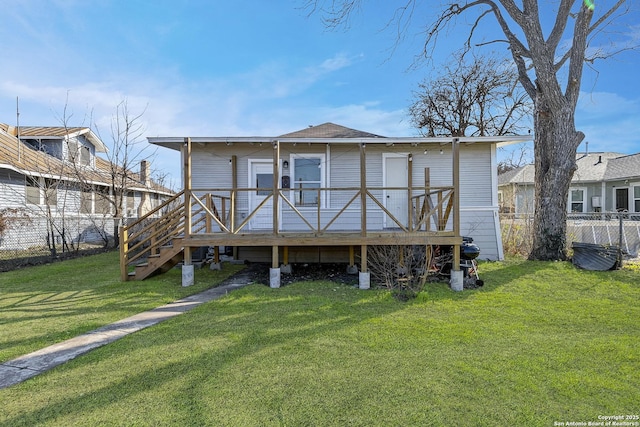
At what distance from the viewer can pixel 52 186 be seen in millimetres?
A: 12992

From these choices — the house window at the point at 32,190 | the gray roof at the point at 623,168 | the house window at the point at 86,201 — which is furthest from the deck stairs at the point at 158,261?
the gray roof at the point at 623,168

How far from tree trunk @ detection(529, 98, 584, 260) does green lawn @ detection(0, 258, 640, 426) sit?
145 inches

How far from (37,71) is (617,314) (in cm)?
1921

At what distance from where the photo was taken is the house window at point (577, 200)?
1906cm

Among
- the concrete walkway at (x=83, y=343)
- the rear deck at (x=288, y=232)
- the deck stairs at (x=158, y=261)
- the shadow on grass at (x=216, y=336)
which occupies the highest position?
the rear deck at (x=288, y=232)

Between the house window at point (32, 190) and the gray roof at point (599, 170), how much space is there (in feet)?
72.6

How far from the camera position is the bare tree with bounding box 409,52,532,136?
1794 centimetres

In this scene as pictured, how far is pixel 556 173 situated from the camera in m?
8.95

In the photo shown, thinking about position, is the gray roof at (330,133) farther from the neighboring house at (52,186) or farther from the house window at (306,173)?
the neighboring house at (52,186)

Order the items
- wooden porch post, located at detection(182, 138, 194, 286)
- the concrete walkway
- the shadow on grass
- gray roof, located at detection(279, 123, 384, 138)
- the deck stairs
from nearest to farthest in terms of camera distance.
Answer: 1. the shadow on grass
2. the concrete walkway
3. wooden porch post, located at detection(182, 138, 194, 286)
4. the deck stairs
5. gray roof, located at detection(279, 123, 384, 138)

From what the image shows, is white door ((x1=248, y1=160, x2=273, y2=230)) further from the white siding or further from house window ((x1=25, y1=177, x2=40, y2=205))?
house window ((x1=25, y1=177, x2=40, y2=205))

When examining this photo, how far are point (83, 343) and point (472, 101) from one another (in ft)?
66.9

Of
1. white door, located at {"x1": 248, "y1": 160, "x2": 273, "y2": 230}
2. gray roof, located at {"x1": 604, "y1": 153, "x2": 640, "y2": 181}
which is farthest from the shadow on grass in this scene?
gray roof, located at {"x1": 604, "y1": 153, "x2": 640, "y2": 181}

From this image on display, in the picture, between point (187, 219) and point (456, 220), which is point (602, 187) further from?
point (187, 219)
